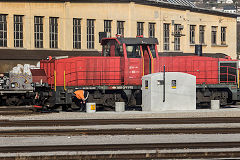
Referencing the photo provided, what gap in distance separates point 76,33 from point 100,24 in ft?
8.43

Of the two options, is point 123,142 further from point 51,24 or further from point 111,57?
point 51,24

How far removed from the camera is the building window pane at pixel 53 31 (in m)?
44.4

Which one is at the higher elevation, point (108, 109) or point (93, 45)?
point (93, 45)

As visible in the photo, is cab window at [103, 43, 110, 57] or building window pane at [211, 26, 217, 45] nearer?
cab window at [103, 43, 110, 57]

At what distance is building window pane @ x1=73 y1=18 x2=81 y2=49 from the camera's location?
45.8 metres

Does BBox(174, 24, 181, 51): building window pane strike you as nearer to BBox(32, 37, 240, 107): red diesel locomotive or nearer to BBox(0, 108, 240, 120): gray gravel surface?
BBox(32, 37, 240, 107): red diesel locomotive

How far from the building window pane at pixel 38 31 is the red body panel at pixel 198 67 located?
17.8 metres

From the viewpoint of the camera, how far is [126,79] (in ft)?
92.1

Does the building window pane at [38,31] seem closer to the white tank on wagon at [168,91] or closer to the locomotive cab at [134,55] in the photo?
the locomotive cab at [134,55]

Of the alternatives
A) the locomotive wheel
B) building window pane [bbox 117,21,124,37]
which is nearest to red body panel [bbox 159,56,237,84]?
the locomotive wheel

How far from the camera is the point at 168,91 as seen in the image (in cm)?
2716

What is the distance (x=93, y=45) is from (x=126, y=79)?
19747 mm

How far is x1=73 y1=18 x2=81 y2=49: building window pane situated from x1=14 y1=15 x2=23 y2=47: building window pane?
5348mm

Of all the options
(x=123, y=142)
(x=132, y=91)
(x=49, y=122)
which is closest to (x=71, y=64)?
(x=132, y=91)
